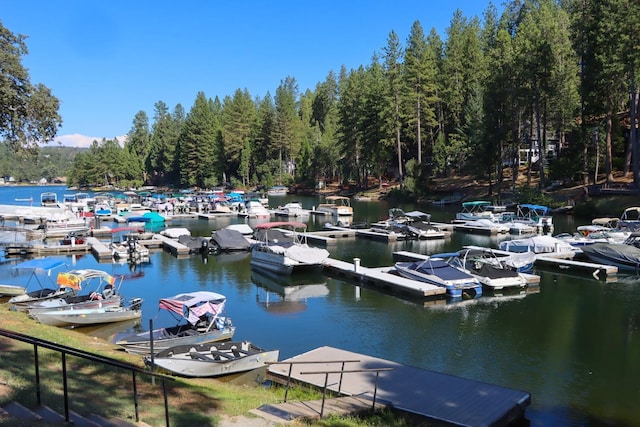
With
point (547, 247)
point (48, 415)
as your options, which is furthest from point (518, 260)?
point (48, 415)

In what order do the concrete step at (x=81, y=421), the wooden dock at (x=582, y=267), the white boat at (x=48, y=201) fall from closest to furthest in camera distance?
the concrete step at (x=81, y=421), the wooden dock at (x=582, y=267), the white boat at (x=48, y=201)

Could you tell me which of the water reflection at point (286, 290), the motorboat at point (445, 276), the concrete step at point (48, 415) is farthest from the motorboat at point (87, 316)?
the concrete step at point (48, 415)

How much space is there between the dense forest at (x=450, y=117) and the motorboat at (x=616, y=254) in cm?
2353

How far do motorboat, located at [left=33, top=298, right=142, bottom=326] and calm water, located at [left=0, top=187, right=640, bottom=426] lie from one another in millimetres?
914

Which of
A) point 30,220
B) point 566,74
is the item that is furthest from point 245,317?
point 566,74

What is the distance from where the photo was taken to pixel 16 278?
3134cm

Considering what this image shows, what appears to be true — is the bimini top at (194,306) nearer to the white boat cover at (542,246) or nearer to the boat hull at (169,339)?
the boat hull at (169,339)

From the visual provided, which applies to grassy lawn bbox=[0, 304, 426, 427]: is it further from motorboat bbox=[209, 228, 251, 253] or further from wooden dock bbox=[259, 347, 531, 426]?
motorboat bbox=[209, 228, 251, 253]

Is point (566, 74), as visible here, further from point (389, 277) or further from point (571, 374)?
point (571, 374)

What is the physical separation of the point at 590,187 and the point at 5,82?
55899mm

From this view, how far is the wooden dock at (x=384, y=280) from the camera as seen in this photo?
25453 millimetres

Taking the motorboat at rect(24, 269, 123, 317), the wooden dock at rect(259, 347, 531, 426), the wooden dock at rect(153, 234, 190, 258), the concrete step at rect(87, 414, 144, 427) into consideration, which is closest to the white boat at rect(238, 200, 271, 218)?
the wooden dock at rect(153, 234, 190, 258)

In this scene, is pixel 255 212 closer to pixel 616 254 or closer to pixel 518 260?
pixel 518 260

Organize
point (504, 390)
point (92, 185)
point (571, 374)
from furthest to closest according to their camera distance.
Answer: point (92, 185) < point (571, 374) < point (504, 390)
